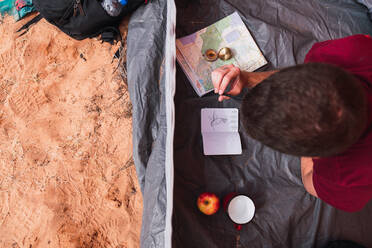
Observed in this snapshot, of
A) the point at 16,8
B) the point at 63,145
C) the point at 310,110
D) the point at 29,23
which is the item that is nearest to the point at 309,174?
the point at 310,110

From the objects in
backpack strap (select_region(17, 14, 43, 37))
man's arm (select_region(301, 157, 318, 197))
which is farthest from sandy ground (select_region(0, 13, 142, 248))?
man's arm (select_region(301, 157, 318, 197))

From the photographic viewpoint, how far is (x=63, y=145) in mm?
1506

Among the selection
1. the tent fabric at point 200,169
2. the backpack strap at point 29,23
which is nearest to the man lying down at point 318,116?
the tent fabric at point 200,169

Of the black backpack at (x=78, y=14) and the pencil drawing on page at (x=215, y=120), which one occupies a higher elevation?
the black backpack at (x=78, y=14)

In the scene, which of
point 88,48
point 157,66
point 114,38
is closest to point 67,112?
point 88,48

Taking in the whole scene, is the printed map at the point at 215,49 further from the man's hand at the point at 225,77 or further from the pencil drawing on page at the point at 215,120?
the man's hand at the point at 225,77

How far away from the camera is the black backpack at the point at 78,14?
142 centimetres

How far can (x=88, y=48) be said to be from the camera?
5.43 feet

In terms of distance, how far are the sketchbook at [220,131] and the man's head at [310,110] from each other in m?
0.58

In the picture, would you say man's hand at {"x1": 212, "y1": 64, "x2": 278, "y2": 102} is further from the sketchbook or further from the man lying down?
the man lying down

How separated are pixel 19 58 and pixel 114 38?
594 mm

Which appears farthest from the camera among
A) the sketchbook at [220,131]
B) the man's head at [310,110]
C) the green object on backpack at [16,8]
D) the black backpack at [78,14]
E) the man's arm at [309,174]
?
the green object on backpack at [16,8]

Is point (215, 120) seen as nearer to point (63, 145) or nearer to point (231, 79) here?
point (231, 79)

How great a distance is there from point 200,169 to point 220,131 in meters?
0.22
